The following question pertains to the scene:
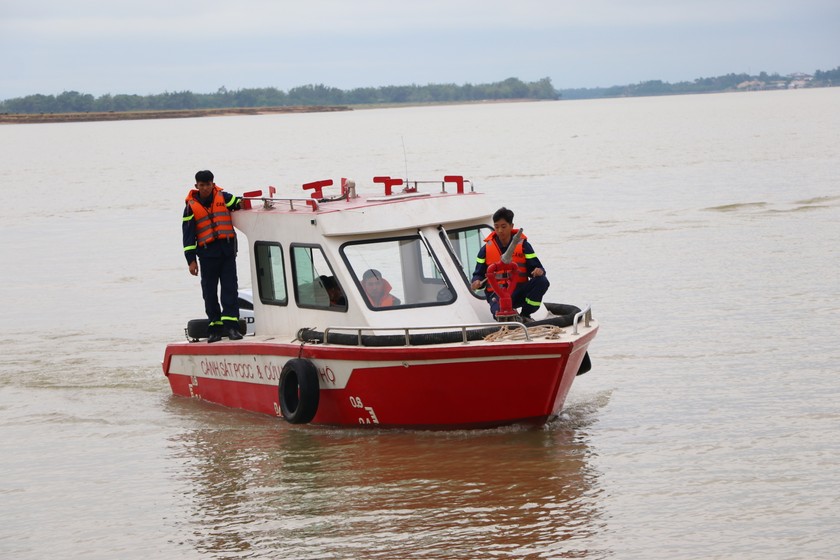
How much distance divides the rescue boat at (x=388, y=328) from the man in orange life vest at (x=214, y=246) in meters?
0.18

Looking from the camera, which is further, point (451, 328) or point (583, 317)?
point (583, 317)

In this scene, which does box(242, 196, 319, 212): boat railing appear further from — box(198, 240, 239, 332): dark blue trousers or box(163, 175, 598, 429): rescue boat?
box(198, 240, 239, 332): dark blue trousers

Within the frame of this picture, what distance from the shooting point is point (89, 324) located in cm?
1973

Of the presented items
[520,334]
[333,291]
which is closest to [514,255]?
[520,334]

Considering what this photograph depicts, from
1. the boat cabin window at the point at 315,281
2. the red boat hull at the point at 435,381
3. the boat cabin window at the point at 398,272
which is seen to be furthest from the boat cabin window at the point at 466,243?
the red boat hull at the point at 435,381

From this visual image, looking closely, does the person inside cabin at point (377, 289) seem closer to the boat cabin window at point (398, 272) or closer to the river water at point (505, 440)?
the boat cabin window at point (398, 272)

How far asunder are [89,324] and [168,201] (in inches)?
892

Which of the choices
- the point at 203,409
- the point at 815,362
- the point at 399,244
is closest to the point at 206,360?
the point at 203,409

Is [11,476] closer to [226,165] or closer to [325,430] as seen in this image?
[325,430]

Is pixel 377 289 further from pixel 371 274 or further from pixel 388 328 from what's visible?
pixel 388 328

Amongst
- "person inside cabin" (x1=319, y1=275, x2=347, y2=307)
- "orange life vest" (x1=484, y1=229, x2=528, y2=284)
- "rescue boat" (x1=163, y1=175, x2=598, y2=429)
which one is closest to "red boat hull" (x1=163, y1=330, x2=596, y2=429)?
"rescue boat" (x1=163, y1=175, x2=598, y2=429)

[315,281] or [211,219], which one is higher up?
[211,219]

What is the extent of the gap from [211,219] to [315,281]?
4.95ft

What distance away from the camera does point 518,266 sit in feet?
37.7
